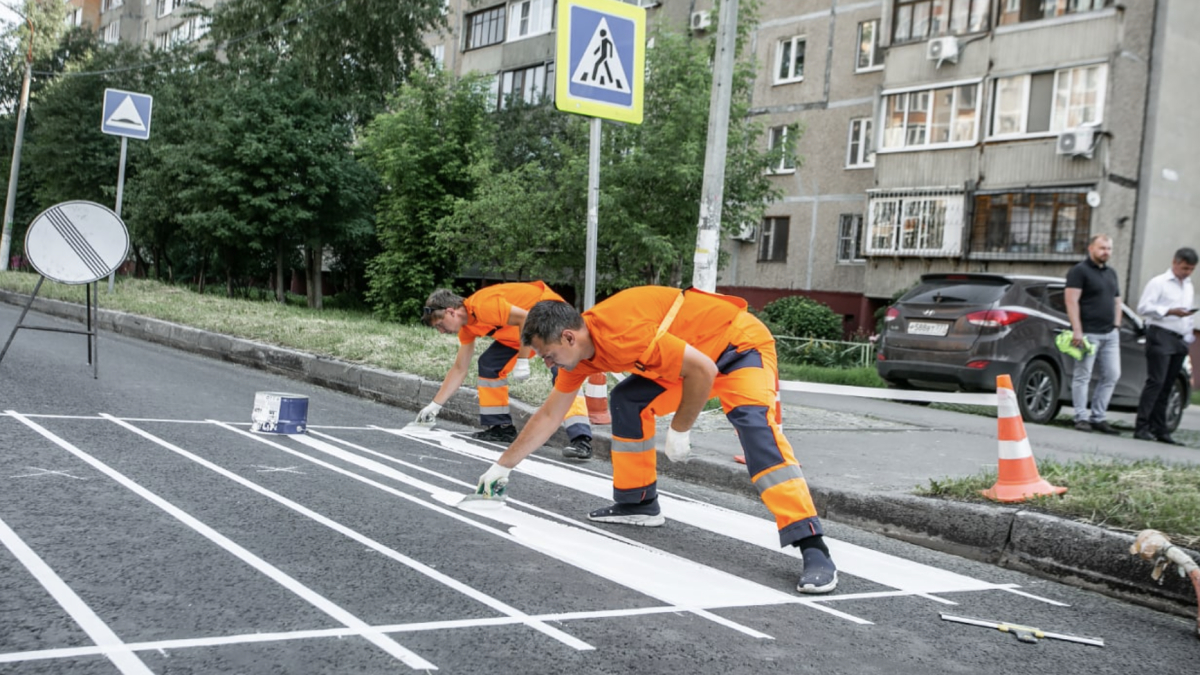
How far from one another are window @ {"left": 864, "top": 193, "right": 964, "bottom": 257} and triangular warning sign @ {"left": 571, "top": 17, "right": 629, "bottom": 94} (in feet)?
64.2

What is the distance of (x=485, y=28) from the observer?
43062 mm

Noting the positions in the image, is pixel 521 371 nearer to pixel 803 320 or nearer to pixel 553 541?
pixel 553 541

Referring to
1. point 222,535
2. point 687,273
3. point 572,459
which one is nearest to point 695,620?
point 222,535

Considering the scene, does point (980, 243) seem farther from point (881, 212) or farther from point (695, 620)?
point (695, 620)

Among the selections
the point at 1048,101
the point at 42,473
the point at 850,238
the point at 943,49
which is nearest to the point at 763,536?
the point at 42,473

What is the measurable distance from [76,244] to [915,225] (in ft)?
70.4

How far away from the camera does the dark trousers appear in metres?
10.5

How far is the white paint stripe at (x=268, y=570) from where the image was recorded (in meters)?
3.43

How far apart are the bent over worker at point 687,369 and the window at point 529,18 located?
35.8 meters

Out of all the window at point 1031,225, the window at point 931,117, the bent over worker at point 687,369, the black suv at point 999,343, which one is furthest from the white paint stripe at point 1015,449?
the window at point 931,117

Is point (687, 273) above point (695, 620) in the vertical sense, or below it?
above

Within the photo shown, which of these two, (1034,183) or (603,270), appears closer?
(603,270)

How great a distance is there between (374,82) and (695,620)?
3231 centimetres

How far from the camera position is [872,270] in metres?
28.4
